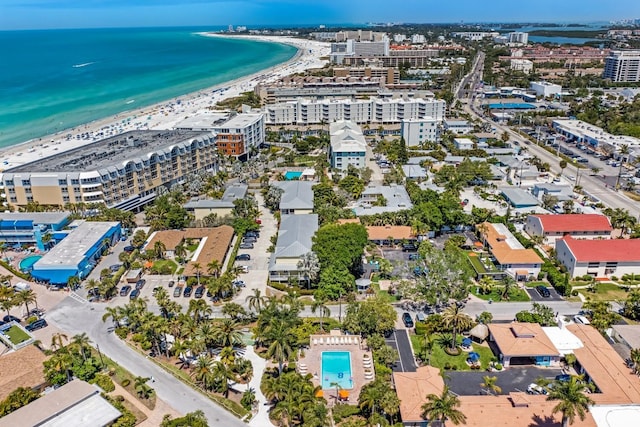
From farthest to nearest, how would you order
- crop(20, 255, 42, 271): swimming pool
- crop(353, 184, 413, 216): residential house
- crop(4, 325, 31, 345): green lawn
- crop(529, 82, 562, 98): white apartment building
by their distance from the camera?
crop(529, 82, 562, 98): white apartment building → crop(353, 184, 413, 216): residential house → crop(20, 255, 42, 271): swimming pool → crop(4, 325, 31, 345): green lawn

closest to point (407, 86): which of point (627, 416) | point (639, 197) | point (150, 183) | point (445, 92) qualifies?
point (445, 92)

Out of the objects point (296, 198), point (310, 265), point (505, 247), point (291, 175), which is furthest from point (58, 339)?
point (291, 175)

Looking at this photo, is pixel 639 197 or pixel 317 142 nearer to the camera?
pixel 639 197

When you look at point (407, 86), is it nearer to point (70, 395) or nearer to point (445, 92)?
point (445, 92)

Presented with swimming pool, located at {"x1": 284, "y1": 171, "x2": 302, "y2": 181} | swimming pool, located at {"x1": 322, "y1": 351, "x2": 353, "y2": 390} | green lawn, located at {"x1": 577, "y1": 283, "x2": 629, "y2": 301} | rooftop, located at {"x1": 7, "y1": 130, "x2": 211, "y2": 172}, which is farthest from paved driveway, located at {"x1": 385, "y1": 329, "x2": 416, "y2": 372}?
rooftop, located at {"x1": 7, "y1": 130, "x2": 211, "y2": 172}

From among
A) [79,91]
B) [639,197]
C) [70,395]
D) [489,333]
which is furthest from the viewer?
[79,91]

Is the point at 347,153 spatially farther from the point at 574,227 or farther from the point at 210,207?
the point at 574,227

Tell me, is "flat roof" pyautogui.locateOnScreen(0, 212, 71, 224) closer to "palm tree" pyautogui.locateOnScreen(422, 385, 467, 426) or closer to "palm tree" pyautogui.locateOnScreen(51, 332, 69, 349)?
"palm tree" pyautogui.locateOnScreen(51, 332, 69, 349)
